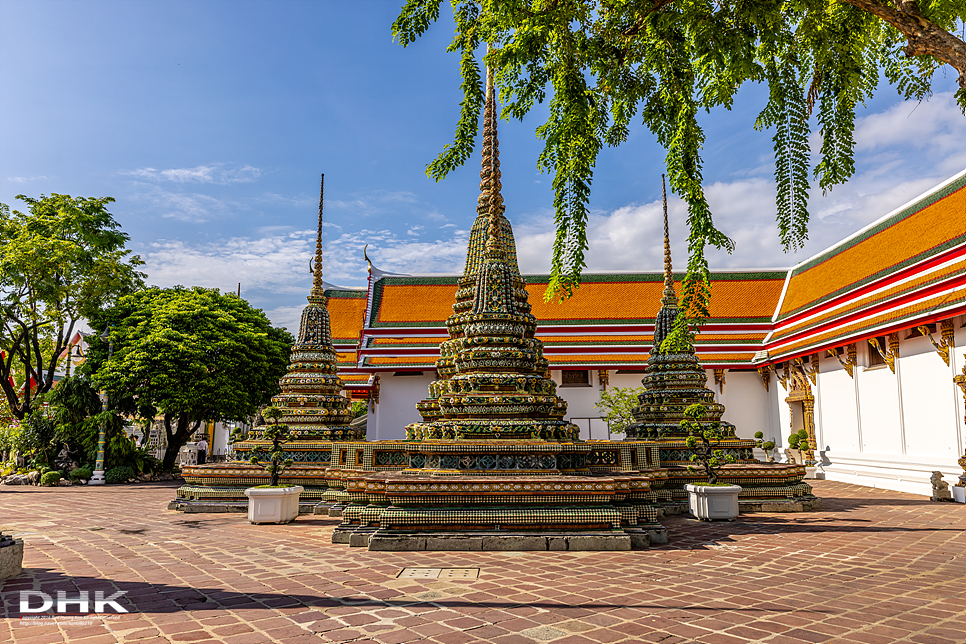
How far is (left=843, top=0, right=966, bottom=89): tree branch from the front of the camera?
11.0 feet

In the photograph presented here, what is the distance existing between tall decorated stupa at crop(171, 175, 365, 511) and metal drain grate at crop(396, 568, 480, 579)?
18.0 ft

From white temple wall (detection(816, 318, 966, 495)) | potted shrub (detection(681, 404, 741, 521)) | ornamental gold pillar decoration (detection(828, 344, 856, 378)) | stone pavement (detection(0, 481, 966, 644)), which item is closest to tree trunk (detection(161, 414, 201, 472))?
stone pavement (detection(0, 481, 966, 644))

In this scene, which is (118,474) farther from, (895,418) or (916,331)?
(916,331)

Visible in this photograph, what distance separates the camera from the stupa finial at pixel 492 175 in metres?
10.0

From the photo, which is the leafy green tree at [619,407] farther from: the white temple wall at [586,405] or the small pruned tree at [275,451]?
the small pruned tree at [275,451]

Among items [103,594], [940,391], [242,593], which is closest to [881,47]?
[242,593]

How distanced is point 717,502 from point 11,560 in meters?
9.29

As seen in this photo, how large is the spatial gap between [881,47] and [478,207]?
24.3 feet

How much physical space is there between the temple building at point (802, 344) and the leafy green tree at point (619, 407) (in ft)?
4.31

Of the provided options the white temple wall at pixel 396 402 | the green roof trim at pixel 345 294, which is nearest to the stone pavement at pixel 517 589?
the white temple wall at pixel 396 402

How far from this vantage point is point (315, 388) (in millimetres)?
13383

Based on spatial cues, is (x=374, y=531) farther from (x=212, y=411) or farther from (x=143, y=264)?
(x=143, y=264)

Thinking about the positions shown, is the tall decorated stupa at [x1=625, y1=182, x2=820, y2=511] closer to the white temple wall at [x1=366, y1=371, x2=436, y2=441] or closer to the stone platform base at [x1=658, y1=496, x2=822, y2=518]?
the stone platform base at [x1=658, y1=496, x2=822, y2=518]

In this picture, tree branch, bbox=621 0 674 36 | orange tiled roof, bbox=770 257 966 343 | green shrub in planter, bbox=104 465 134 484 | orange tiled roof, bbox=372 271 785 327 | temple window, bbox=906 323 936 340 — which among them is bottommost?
green shrub in planter, bbox=104 465 134 484
